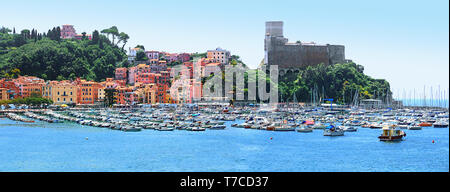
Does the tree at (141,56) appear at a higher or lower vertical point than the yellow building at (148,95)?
higher

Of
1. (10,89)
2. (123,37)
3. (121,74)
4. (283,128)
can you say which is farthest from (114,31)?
(283,128)

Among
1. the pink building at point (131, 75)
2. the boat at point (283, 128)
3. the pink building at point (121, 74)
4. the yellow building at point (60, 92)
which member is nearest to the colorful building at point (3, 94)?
the yellow building at point (60, 92)

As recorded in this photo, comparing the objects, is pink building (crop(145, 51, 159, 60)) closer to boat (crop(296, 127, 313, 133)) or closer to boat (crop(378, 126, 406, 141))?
boat (crop(296, 127, 313, 133))

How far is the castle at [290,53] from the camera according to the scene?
190ft

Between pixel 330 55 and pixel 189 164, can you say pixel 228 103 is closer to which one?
pixel 330 55

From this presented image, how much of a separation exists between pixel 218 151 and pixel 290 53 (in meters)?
39.5

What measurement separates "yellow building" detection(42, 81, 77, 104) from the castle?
2040 cm

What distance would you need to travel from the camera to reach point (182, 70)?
6153 cm

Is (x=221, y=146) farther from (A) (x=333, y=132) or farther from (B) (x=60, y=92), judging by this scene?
(B) (x=60, y=92)

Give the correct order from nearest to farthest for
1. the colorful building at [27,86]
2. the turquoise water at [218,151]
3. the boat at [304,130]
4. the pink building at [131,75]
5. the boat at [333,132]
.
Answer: the turquoise water at [218,151]
the boat at [333,132]
the boat at [304,130]
the colorful building at [27,86]
the pink building at [131,75]

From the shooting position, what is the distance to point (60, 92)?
50281 mm

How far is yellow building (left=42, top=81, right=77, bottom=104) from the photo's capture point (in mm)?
50062

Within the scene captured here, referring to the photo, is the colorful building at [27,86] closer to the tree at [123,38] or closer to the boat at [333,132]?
the tree at [123,38]

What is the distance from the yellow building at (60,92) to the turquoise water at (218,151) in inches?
854
